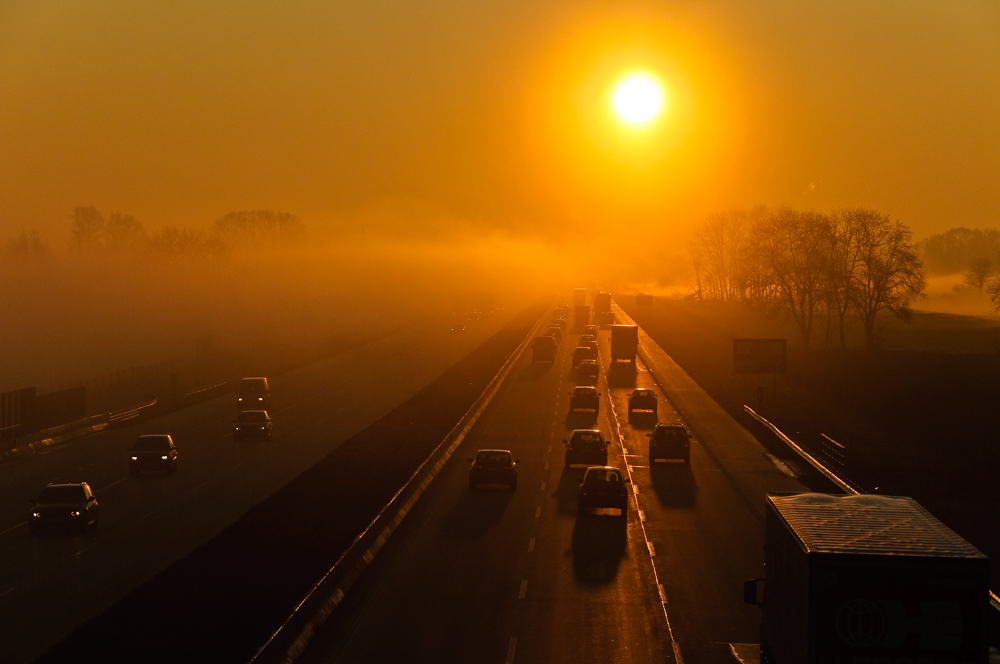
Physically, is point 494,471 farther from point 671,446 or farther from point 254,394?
point 254,394

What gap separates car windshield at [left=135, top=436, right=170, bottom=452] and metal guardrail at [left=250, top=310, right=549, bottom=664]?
10.2 metres

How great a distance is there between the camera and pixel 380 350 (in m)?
102

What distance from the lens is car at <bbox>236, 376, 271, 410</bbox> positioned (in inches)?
2291

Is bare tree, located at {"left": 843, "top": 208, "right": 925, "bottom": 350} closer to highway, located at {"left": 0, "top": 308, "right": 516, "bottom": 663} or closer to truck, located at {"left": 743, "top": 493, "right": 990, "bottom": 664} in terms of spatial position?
highway, located at {"left": 0, "top": 308, "right": 516, "bottom": 663}

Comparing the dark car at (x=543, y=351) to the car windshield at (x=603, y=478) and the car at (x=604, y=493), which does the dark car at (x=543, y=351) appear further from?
the car at (x=604, y=493)

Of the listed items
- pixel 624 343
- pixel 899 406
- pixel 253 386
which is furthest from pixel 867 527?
pixel 624 343

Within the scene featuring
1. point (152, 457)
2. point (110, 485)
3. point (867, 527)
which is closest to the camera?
point (867, 527)

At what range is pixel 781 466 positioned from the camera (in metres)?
38.9

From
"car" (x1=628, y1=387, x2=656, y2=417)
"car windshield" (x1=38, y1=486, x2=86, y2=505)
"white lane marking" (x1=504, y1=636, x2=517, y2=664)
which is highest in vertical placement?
"car windshield" (x1=38, y1=486, x2=86, y2=505)

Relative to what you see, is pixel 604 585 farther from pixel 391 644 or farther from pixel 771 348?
pixel 771 348

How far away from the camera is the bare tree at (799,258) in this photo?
108 metres

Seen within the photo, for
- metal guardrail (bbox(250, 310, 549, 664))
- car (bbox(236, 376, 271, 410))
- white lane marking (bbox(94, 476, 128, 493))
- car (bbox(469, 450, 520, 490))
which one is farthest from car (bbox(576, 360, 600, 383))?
white lane marking (bbox(94, 476, 128, 493))

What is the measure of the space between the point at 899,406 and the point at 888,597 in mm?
56624

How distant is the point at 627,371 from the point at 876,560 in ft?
224
